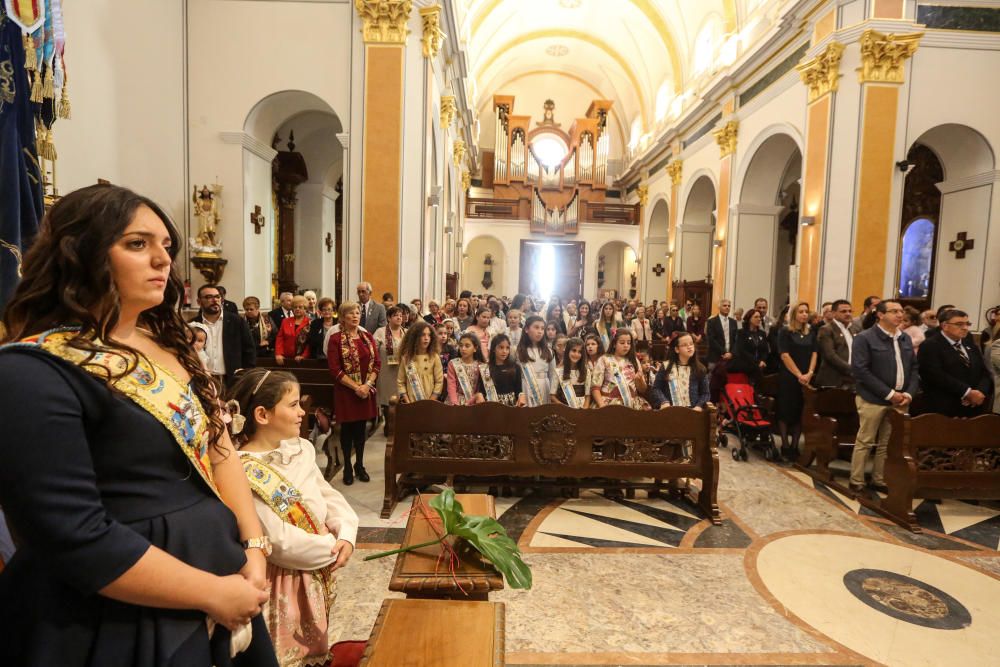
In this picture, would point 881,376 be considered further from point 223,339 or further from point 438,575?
point 223,339

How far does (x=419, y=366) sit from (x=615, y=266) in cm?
2068

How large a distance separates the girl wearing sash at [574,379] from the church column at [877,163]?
6047mm

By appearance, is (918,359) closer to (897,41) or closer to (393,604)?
(393,604)

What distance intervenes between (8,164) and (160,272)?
245 cm

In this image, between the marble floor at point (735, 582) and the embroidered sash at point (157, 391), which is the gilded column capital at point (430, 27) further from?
the embroidered sash at point (157, 391)

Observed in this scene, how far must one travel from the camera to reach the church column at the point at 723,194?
12.1 metres

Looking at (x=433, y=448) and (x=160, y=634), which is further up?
(x=160, y=634)

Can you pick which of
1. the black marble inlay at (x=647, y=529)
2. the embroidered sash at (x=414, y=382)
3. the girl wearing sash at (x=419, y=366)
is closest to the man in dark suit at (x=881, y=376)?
the black marble inlay at (x=647, y=529)

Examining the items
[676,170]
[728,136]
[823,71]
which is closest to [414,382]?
[823,71]

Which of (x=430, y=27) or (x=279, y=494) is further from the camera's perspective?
(x=430, y=27)

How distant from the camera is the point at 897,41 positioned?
26.7 feet

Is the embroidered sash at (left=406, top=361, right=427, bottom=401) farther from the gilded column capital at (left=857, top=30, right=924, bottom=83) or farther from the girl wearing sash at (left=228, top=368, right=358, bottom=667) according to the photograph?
the gilded column capital at (left=857, top=30, right=924, bottom=83)

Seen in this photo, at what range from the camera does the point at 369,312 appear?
691cm

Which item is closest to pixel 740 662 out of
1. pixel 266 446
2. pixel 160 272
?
pixel 266 446
